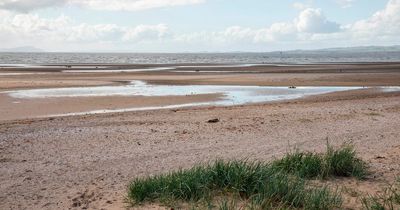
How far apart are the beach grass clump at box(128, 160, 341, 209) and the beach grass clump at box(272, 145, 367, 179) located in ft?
2.50

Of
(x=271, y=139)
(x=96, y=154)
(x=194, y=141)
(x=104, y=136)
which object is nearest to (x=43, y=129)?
(x=104, y=136)

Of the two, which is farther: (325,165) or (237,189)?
(325,165)

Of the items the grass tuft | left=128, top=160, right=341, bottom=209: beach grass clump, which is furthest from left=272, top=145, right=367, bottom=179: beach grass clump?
left=128, top=160, right=341, bottom=209: beach grass clump

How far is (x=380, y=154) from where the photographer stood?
9836mm

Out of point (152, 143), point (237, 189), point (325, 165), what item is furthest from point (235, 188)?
point (152, 143)

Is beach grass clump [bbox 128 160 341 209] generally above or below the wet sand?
above

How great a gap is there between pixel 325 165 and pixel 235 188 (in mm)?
2085

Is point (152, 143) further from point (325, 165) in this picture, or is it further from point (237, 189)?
point (237, 189)

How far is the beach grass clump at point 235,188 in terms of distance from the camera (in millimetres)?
6402

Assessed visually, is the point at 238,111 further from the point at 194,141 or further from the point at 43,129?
the point at 43,129

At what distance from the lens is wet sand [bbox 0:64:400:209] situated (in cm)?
761

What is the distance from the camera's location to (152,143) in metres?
11.3

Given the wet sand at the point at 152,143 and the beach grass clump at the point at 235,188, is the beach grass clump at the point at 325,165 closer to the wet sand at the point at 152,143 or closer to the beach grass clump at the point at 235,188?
the wet sand at the point at 152,143

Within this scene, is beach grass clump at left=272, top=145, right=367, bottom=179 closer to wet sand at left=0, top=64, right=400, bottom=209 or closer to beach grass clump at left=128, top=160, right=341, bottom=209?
→ wet sand at left=0, top=64, right=400, bottom=209
